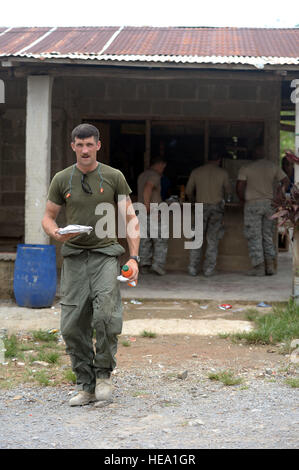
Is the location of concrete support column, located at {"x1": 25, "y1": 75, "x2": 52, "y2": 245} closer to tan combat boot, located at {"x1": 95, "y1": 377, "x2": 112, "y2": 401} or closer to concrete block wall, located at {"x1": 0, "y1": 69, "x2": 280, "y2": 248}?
concrete block wall, located at {"x1": 0, "y1": 69, "x2": 280, "y2": 248}

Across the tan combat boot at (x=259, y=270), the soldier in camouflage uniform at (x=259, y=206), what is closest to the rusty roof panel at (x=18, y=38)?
the soldier in camouflage uniform at (x=259, y=206)

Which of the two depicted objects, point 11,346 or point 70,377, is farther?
point 11,346

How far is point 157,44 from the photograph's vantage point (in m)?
8.92

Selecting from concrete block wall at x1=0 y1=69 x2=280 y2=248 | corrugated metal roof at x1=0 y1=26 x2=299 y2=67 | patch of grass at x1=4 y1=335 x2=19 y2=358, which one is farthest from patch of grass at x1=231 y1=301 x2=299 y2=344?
concrete block wall at x1=0 y1=69 x2=280 y2=248

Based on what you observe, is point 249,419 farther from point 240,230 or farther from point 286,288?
point 240,230

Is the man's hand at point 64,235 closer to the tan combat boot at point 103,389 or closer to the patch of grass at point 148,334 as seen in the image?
the tan combat boot at point 103,389

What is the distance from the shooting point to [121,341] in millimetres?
6191

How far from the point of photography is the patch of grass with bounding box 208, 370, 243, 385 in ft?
15.9

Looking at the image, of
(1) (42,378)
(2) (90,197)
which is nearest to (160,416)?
(1) (42,378)

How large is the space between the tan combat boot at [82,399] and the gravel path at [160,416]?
1.9 inches

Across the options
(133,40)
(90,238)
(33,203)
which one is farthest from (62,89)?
(90,238)

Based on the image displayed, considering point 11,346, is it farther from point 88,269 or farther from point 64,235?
point 64,235

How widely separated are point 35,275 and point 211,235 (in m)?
3.26

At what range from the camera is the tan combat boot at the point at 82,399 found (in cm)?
432
